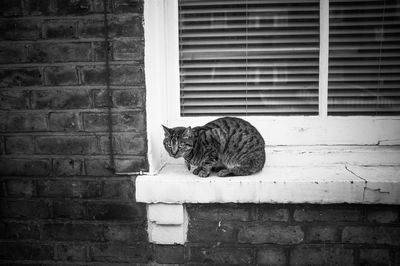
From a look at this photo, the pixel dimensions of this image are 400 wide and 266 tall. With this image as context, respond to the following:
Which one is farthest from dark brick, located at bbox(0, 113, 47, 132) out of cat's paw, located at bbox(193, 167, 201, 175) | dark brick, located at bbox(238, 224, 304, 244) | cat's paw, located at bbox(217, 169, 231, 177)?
dark brick, located at bbox(238, 224, 304, 244)

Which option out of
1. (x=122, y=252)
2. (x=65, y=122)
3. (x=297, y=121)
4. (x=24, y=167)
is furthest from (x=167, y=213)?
(x=297, y=121)

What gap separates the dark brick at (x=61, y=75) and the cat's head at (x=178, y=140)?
582 mm

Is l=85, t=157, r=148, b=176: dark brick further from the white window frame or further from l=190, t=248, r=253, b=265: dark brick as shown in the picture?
l=190, t=248, r=253, b=265: dark brick

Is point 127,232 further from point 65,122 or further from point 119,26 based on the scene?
point 119,26

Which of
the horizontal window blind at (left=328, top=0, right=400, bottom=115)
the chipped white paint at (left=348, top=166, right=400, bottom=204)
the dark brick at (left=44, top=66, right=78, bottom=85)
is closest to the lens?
the chipped white paint at (left=348, top=166, right=400, bottom=204)

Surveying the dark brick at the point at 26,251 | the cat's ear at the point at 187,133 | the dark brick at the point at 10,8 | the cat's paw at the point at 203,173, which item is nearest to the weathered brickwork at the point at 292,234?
the cat's paw at the point at 203,173

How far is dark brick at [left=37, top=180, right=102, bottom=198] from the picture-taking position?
1775 mm

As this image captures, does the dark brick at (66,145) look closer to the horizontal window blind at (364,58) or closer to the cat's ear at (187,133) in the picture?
the cat's ear at (187,133)

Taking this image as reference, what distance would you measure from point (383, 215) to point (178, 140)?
1.21 meters

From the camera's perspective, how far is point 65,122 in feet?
5.72

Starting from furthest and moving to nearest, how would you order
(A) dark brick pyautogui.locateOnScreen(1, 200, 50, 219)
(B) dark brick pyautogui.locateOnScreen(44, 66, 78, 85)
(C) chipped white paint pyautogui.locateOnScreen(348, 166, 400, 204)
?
(A) dark brick pyautogui.locateOnScreen(1, 200, 50, 219) < (B) dark brick pyautogui.locateOnScreen(44, 66, 78, 85) < (C) chipped white paint pyautogui.locateOnScreen(348, 166, 400, 204)

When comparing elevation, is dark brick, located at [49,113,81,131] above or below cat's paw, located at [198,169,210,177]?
above

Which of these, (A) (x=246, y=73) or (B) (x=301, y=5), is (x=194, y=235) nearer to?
(A) (x=246, y=73)

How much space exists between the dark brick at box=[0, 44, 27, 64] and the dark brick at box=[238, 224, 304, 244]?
5.20 ft
